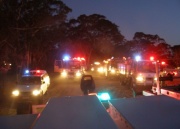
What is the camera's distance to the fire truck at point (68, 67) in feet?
102

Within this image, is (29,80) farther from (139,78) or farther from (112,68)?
(112,68)

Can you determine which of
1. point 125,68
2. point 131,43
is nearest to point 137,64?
point 125,68

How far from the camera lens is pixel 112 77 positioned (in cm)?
3503

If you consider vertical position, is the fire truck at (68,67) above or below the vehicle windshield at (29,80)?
above

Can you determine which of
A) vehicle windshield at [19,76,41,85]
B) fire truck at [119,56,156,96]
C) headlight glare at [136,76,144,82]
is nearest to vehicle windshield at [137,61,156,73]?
fire truck at [119,56,156,96]

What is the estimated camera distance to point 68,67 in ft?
102

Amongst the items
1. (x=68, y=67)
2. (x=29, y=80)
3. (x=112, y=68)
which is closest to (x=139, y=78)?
(x=29, y=80)

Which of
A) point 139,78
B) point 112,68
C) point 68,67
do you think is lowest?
point 139,78

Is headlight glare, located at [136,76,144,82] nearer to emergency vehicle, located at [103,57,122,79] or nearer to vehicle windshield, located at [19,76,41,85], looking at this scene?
vehicle windshield, located at [19,76,41,85]

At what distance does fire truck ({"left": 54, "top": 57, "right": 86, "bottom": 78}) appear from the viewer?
31.0 meters

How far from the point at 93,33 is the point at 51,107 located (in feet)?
206

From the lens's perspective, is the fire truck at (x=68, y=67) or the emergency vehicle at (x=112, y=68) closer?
the fire truck at (x=68, y=67)

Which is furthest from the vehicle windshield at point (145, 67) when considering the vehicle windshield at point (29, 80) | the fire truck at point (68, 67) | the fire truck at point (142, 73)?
the fire truck at point (68, 67)

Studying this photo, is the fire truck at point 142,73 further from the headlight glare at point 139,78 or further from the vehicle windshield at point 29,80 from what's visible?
the vehicle windshield at point 29,80
